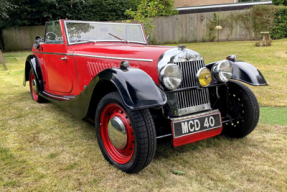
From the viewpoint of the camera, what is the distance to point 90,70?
10.5ft

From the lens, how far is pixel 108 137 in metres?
2.56

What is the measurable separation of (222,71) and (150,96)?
3.42 feet

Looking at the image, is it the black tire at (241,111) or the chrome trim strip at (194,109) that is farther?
the black tire at (241,111)

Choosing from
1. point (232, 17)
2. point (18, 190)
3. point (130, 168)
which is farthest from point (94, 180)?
point (232, 17)

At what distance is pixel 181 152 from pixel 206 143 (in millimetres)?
382

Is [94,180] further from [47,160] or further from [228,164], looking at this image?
[228,164]

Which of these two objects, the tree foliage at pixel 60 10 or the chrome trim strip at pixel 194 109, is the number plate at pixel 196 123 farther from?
the tree foliage at pixel 60 10

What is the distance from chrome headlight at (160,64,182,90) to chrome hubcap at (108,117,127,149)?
1.82 ft

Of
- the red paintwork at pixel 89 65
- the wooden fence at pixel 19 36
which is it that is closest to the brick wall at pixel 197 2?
the wooden fence at pixel 19 36

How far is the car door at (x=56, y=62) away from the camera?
11.9 ft

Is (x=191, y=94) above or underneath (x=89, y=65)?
underneath

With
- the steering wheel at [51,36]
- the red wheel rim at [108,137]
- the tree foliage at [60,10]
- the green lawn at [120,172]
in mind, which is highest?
the tree foliage at [60,10]

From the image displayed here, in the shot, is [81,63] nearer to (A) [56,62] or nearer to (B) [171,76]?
(A) [56,62]

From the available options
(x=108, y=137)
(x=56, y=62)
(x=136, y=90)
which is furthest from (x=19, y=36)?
(x=136, y=90)
